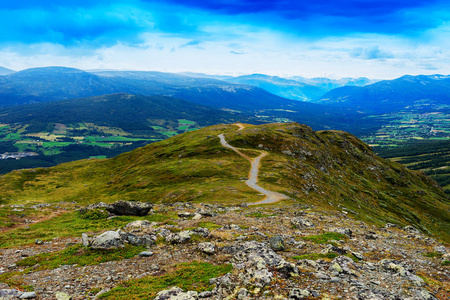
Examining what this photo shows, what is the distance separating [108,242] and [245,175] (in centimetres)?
5599

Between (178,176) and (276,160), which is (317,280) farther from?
(276,160)

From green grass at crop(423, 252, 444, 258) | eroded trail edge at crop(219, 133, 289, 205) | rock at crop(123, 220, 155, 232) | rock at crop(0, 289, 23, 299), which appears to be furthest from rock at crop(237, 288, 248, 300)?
eroded trail edge at crop(219, 133, 289, 205)

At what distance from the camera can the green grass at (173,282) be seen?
14953 millimetres

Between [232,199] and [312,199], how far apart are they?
24.9m

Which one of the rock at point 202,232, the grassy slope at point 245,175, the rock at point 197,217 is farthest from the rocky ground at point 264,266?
the grassy slope at point 245,175

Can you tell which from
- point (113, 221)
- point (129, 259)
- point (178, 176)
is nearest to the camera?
point (129, 259)

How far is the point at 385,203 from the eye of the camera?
3792 inches

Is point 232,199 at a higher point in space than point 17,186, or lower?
higher

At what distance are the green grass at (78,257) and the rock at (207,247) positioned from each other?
218 inches

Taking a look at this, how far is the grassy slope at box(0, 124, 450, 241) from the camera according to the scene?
221 ft

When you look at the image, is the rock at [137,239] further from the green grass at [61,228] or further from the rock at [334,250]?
the rock at [334,250]

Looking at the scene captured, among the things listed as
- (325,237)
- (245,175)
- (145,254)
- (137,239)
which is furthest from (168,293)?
(245,175)

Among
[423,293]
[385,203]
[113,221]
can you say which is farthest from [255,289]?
[385,203]

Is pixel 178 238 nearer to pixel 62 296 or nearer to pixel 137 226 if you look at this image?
pixel 137 226
